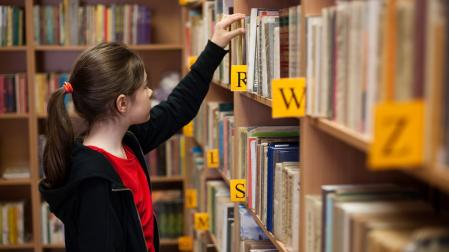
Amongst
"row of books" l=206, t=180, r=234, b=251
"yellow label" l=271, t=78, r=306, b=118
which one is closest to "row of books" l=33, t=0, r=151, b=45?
"row of books" l=206, t=180, r=234, b=251

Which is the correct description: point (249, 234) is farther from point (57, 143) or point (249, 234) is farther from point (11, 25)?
point (11, 25)

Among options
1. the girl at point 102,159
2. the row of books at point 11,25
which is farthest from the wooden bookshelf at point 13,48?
the girl at point 102,159

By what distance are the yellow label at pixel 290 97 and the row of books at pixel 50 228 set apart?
2.52 metres

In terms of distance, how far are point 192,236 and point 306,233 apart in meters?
2.18

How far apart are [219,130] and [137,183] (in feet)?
2.09

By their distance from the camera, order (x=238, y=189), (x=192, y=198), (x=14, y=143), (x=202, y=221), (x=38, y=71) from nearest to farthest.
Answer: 1. (x=238, y=189)
2. (x=202, y=221)
3. (x=192, y=198)
4. (x=38, y=71)
5. (x=14, y=143)

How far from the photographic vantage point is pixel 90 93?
1814mm

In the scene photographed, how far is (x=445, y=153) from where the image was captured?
78 cm

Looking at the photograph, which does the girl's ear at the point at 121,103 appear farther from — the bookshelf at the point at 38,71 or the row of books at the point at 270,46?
the bookshelf at the point at 38,71

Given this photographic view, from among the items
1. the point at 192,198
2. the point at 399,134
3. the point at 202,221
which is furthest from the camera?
the point at 192,198

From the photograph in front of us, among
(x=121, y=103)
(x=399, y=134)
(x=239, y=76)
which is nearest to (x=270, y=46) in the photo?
(x=239, y=76)

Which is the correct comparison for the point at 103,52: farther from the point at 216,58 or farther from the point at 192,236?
the point at 192,236

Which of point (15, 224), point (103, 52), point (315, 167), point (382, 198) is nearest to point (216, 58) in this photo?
point (103, 52)

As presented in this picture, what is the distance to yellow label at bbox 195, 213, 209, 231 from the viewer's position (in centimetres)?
284
